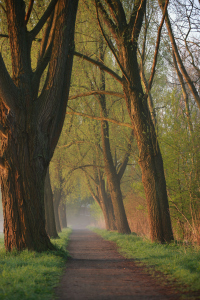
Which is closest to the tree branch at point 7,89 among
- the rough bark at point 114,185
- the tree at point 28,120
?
the tree at point 28,120

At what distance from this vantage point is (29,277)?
171 inches

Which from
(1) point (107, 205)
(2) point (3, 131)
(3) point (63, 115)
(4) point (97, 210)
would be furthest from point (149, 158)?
(4) point (97, 210)

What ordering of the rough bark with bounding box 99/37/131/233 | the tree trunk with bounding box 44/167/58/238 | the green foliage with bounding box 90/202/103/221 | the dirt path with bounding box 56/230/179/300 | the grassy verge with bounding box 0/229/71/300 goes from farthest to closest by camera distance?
the green foliage with bounding box 90/202/103/221, the rough bark with bounding box 99/37/131/233, the tree trunk with bounding box 44/167/58/238, the dirt path with bounding box 56/230/179/300, the grassy verge with bounding box 0/229/71/300

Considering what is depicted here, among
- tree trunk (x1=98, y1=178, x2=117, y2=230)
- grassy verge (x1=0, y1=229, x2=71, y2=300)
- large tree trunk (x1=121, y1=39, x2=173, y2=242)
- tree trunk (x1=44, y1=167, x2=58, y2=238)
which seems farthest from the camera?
tree trunk (x1=98, y1=178, x2=117, y2=230)

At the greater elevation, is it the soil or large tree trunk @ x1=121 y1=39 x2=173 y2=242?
large tree trunk @ x1=121 y1=39 x2=173 y2=242

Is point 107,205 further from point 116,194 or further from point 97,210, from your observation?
point 97,210

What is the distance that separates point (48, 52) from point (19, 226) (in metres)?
4.75

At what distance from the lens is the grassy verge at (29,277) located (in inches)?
139

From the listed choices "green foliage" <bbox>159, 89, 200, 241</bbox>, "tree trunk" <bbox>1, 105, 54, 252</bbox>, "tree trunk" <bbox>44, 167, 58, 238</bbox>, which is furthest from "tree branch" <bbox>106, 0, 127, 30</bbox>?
"tree trunk" <bbox>44, 167, 58, 238</bbox>

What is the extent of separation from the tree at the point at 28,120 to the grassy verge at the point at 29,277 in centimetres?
83

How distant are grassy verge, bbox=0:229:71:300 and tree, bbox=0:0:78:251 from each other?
2.74 feet

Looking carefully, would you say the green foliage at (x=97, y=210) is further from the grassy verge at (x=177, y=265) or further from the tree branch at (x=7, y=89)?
the tree branch at (x=7, y=89)

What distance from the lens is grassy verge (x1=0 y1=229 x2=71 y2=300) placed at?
139 inches

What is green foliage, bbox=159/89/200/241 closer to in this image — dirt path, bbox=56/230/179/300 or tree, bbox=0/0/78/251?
tree, bbox=0/0/78/251
